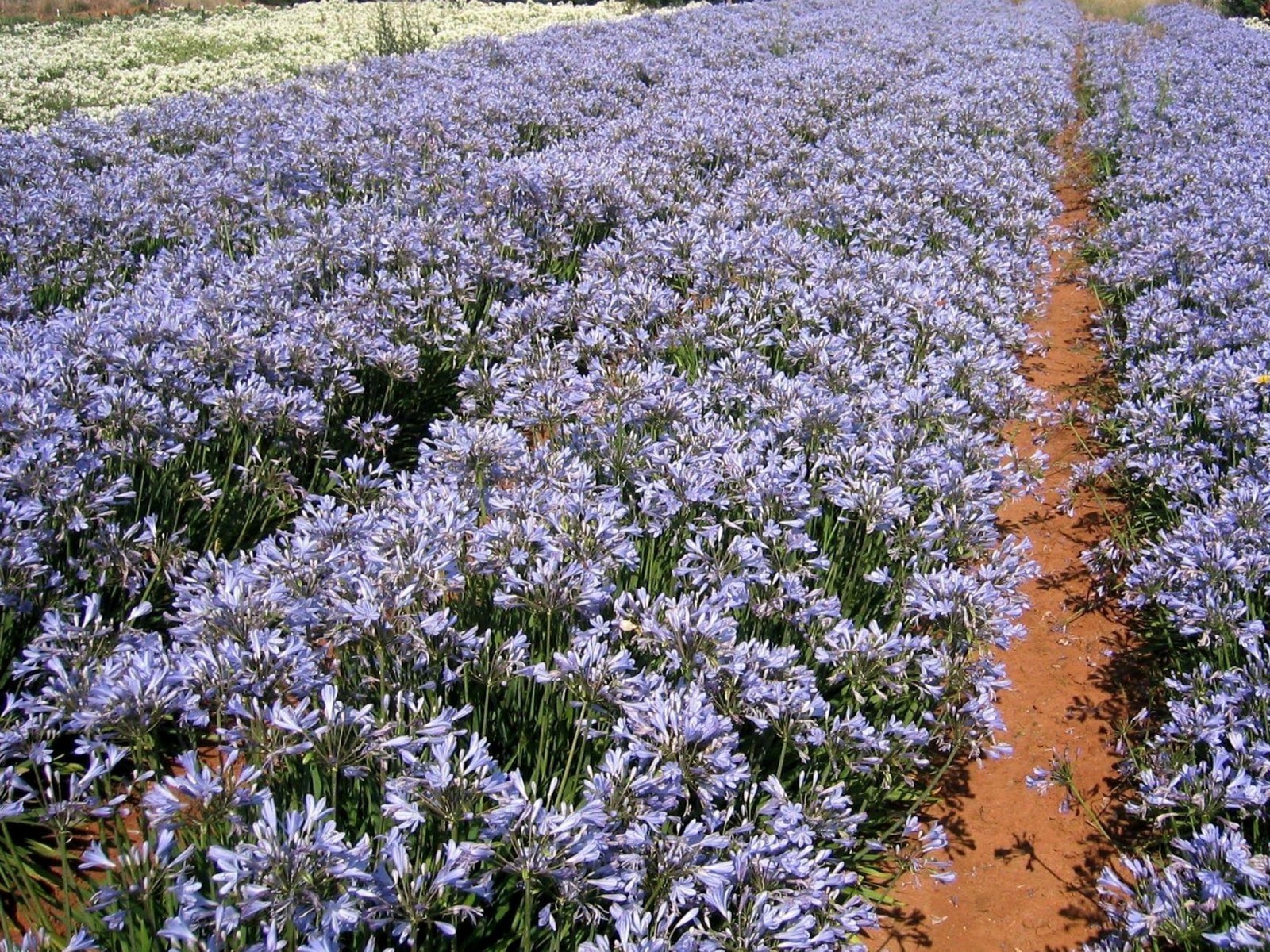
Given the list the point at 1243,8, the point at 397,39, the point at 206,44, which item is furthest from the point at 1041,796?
the point at 1243,8

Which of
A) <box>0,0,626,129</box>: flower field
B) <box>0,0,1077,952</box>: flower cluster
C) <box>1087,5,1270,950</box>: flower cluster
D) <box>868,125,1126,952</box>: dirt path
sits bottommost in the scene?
<box>868,125,1126,952</box>: dirt path

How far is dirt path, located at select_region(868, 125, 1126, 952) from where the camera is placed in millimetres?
3197

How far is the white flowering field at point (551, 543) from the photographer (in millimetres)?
2293

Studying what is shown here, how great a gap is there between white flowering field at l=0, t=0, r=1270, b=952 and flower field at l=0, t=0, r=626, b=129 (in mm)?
7695

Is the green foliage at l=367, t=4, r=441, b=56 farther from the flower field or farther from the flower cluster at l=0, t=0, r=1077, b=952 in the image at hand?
the flower cluster at l=0, t=0, r=1077, b=952

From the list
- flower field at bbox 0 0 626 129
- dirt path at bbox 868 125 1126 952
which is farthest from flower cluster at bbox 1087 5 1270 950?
flower field at bbox 0 0 626 129

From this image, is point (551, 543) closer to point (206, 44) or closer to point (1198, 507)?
point (1198, 507)

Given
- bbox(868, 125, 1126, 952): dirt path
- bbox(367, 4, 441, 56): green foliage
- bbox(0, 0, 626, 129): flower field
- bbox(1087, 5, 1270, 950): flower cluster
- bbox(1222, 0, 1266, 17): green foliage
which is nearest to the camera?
bbox(1087, 5, 1270, 950): flower cluster

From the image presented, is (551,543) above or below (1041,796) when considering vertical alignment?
above

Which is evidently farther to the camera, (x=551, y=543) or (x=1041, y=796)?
(x=1041, y=796)

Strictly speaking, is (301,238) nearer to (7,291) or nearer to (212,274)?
(212,274)

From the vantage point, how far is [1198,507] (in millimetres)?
4539

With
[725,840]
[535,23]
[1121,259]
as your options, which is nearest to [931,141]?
[1121,259]

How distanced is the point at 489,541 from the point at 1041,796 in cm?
248
